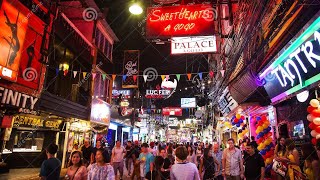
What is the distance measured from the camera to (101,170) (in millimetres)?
4590

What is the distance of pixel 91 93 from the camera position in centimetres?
1798

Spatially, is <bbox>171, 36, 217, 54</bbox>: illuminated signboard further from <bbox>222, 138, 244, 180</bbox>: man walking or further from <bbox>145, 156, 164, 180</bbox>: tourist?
<bbox>145, 156, 164, 180</bbox>: tourist

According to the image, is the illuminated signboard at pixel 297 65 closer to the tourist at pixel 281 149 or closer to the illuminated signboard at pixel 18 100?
the tourist at pixel 281 149

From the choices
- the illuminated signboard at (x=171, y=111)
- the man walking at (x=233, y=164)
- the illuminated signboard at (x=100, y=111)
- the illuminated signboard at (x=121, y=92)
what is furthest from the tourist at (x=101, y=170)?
the illuminated signboard at (x=171, y=111)

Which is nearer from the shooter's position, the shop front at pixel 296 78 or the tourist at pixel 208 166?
the shop front at pixel 296 78

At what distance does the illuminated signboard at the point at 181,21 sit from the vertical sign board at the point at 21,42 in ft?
18.0

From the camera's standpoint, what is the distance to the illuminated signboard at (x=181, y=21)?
31.4 ft

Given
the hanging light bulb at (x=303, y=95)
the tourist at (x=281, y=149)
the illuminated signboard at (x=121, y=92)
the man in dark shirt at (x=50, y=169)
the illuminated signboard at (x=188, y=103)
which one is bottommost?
the man in dark shirt at (x=50, y=169)

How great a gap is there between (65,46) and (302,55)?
1304 centimetres

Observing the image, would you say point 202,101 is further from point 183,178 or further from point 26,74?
point 183,178

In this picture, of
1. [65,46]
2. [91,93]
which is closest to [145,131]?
[91,93]

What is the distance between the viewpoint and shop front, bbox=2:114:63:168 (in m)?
13.5

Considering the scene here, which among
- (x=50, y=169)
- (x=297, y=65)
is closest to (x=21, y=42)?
(x=50, y=169)

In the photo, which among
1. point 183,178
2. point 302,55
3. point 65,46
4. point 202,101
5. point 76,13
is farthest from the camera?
point 202,101
